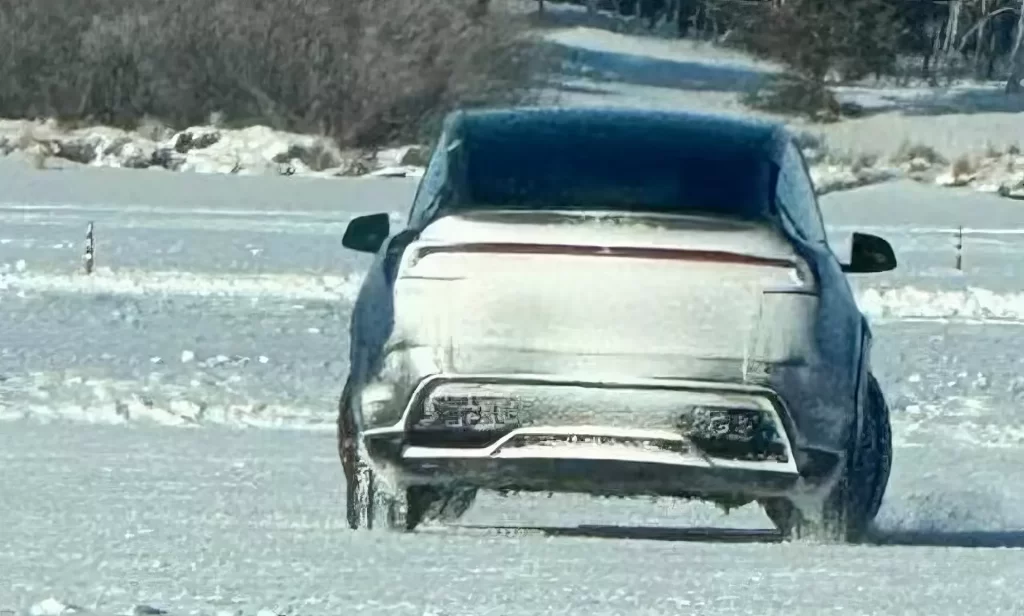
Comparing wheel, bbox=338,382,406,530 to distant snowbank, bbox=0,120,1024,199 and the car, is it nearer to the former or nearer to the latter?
the car

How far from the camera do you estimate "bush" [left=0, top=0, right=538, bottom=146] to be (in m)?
54.2

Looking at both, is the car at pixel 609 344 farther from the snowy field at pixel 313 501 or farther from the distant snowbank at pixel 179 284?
the distant snowbank at pixel 179 284

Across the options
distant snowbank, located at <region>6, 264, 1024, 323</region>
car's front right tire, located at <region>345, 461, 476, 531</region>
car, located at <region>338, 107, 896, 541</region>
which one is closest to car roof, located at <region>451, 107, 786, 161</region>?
car, located at <region>338, 107, 896, 541</region>

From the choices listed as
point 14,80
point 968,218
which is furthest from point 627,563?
point 14,80

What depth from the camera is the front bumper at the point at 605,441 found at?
297 inches

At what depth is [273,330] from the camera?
749 inches

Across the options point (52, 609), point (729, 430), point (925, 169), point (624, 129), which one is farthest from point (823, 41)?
point (52, 609)

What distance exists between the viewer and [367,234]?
9.06 meters

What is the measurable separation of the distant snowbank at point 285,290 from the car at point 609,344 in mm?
14329

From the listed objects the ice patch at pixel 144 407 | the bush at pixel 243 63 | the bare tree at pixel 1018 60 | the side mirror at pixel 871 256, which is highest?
the side mirror at pixel 871 256

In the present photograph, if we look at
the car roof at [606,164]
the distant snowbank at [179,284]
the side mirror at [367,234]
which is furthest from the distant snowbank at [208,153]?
the car roof at [606,164]

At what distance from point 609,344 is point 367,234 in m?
1.80

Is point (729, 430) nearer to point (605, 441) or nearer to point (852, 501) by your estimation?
point (605, 441)

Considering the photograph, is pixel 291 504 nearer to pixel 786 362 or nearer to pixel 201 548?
pixel 201 548
